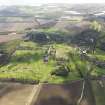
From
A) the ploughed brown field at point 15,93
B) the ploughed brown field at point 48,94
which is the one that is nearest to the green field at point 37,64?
the ploughed brown field at point 48,94

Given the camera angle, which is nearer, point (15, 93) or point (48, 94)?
point (48, 94)

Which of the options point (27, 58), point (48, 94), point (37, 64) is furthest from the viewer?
point (27, 58)

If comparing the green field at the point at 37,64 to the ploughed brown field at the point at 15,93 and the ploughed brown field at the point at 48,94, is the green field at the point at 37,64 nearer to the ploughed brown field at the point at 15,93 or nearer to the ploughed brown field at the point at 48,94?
the ploughed brown field at the point at 48,94

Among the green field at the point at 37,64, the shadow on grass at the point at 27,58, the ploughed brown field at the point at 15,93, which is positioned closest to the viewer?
the ploughed brown field at the point at 15,93

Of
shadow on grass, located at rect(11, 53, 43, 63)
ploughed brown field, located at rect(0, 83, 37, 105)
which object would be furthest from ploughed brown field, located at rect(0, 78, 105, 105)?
shadow on grass, located at rect(11, 53, 43, 63)

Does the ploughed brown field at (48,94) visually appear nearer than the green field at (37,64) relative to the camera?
Yes

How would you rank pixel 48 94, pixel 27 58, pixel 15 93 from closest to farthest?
pixel 48 94 < pixel 15 93 < pixel 27 58

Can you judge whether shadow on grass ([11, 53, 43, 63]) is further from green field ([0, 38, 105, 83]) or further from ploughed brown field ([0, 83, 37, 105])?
ploughed brown field ([0, 83, 37, 105])

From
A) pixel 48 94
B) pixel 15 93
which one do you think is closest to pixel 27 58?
pixel 15 93

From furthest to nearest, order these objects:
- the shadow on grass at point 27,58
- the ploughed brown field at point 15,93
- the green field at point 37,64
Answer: the shadow on grass at point 27,58 → the green field at point 37,64 → the ploughed brown field at point 15,93

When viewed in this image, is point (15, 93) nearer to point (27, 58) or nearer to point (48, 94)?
point (48, 94)

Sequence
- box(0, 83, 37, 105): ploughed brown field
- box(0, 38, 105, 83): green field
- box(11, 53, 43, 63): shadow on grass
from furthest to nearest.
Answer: box(11, 53, 43, 63): shadow on grass < box(0, 38, 105, 83): green field < box(0, 83, 37, 105): ploughed brown field

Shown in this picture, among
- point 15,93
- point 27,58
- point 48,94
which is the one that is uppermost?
point 15,93
